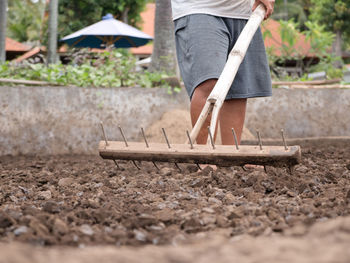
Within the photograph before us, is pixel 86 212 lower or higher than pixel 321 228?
lower

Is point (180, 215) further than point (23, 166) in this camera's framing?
No

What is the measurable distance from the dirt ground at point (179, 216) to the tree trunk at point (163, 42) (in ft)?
12.1

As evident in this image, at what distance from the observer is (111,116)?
15.2 feet

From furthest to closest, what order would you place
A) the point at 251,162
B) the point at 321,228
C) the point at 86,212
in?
the point at 251,162
the point at 86,212
the point at 321,228

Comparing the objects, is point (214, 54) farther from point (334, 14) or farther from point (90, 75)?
point (334, 14)

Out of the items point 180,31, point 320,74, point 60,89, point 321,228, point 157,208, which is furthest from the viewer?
point 320,74

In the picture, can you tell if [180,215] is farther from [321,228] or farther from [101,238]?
[321,228]

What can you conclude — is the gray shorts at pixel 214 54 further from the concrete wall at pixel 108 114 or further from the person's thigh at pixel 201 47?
the concrete wall at pixel 108 114

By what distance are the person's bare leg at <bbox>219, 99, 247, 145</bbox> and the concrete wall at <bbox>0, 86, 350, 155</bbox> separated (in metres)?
1.81

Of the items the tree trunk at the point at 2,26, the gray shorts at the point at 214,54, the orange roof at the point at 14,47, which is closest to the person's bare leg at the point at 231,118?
the gray shorts at the point at 214,54

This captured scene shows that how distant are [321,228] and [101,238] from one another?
55 centimetres

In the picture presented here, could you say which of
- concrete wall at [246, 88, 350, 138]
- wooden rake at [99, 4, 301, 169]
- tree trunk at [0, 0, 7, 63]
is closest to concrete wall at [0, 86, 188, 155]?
concrete wall at [246, 88, 350, 138]

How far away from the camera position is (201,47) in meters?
2.72

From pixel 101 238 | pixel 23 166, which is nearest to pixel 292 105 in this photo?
pixel 23 166
